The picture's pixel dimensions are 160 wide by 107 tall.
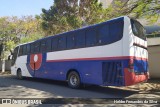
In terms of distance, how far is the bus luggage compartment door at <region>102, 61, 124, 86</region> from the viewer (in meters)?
11.3

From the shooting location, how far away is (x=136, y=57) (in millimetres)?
11609

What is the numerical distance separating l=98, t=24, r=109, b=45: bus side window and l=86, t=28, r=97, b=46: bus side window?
37 cm

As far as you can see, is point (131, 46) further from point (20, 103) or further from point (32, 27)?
point (32, 27)

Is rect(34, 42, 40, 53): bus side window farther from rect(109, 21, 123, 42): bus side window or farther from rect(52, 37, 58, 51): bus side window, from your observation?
rect(109, 21, 123, 42): bus side window

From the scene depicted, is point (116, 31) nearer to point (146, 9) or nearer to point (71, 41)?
point (146, 9)

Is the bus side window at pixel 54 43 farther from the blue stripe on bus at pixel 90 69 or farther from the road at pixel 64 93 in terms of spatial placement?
the road at pixel 64 93

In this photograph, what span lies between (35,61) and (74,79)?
5.01 meters

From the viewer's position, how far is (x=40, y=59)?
17.7 m

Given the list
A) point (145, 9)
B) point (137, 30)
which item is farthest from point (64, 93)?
point (145, 9)

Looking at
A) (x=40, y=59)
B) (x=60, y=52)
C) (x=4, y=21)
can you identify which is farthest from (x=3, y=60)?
(x=60, y=52)

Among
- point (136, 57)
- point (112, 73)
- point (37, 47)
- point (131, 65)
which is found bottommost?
point (112, 73)

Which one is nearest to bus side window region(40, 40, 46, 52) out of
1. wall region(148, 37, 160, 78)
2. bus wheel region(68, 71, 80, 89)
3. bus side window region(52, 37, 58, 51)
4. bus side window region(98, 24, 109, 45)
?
bus side window region(52, 37, 58, 51)

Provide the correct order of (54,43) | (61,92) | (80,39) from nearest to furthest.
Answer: (61,92), (80,39), (54,43)

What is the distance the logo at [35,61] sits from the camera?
701 inches
